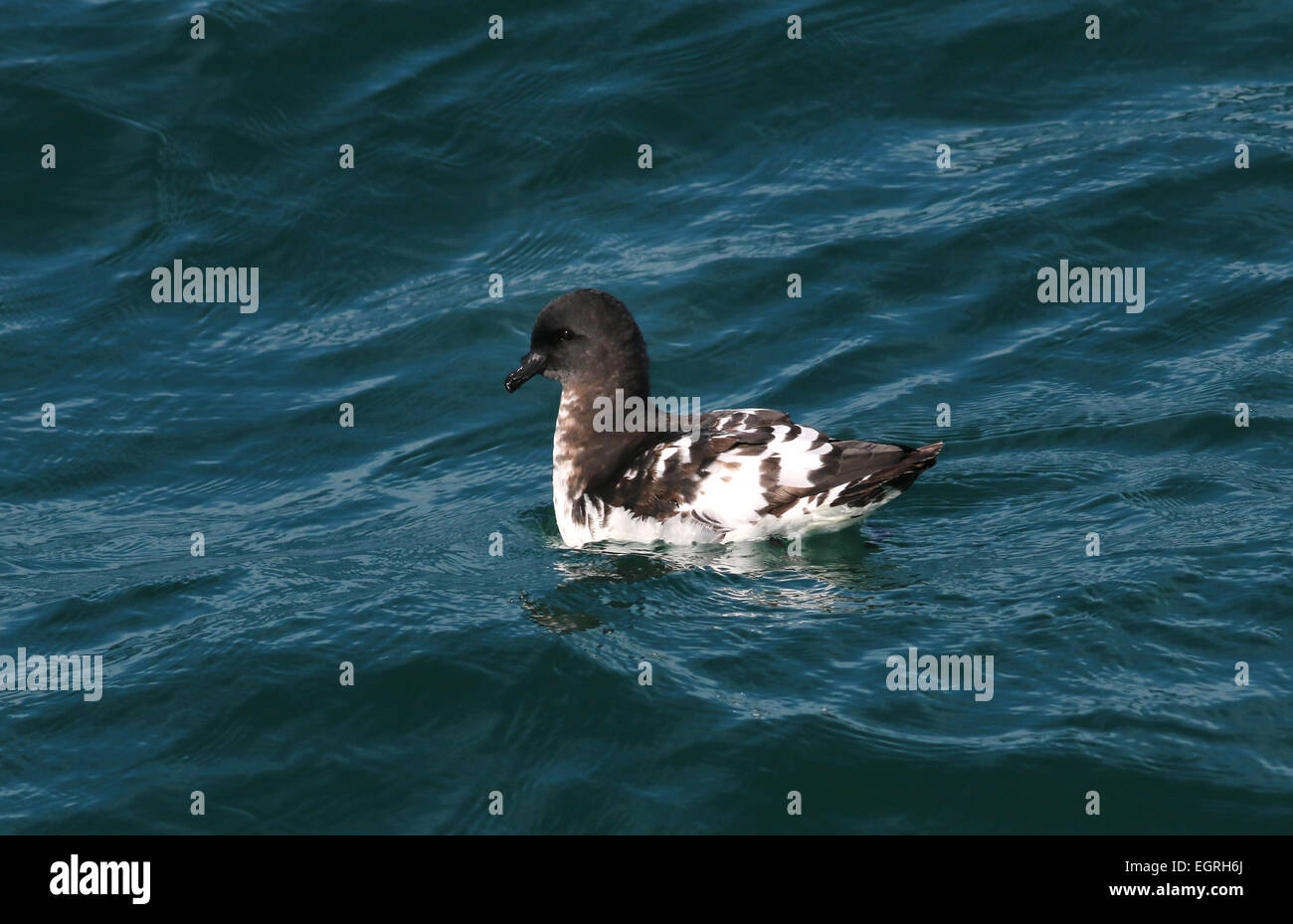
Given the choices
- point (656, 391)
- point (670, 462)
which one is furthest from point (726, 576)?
point (656, 391)

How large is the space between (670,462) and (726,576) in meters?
0.84

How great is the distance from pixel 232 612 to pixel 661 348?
14.4ft

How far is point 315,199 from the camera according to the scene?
45.8 feet

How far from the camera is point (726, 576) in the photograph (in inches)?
356

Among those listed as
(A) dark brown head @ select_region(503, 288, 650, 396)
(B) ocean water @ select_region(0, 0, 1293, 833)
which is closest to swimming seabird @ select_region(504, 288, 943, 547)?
(A) dark brown head @ select_region(503, 288, 650, 396)

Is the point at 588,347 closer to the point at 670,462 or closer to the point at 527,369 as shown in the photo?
the point at 527,369

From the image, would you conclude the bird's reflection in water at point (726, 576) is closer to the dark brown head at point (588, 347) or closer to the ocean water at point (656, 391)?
the ocean water at point (656, 391)

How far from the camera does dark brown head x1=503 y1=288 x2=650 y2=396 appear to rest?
32.4ft

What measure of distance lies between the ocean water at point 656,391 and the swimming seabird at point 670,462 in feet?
0.78

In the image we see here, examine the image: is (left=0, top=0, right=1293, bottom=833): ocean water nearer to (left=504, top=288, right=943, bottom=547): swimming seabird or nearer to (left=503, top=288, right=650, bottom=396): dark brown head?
(left=504, top=288, right=943, bottom=547): swimming seabird

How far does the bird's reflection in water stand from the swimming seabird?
10cm

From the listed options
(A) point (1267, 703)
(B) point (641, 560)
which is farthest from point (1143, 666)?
(B) point (641, 560)

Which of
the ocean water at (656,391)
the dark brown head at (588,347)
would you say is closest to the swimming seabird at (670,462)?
the dark brown head at (588,347)
